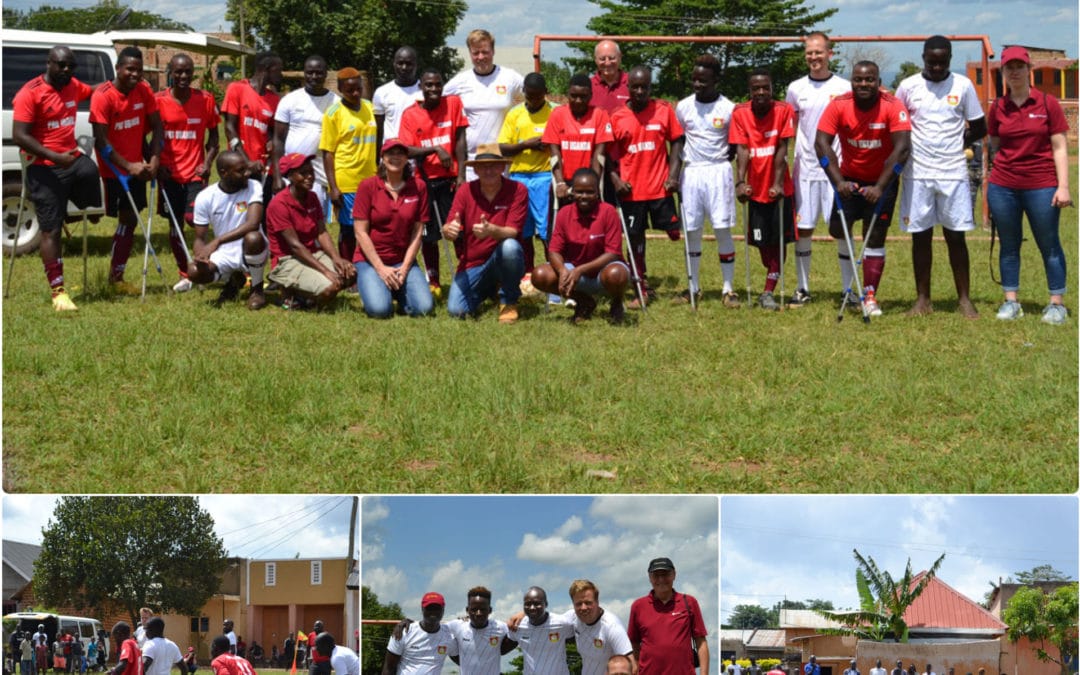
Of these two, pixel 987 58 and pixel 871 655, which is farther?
pixel 987 58

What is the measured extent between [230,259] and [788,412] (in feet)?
17.2

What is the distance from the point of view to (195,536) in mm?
6031

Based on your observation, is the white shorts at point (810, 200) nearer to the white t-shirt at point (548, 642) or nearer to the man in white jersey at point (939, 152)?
the man in white jersey at point (939, 152)

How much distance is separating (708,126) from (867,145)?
53.3 inches

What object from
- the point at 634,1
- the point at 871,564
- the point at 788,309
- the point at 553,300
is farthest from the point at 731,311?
the point at 634,1

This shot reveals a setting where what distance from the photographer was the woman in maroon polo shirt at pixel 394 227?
33.7 ft

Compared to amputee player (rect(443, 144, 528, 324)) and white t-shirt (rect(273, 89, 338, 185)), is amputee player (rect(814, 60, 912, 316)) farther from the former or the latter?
white t-shirt (rect(273, 89, 338, 185))

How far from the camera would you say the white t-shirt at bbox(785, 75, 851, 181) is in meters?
11.0

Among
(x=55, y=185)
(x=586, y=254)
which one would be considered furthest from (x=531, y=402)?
(x=55, y=185)

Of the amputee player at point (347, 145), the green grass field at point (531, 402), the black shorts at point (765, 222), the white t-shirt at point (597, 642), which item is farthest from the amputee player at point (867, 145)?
the white t-shirt at point (597, 642)

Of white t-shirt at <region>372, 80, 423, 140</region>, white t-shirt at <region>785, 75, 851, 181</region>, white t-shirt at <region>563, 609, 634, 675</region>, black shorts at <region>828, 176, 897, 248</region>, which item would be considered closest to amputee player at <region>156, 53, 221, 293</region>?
white t-shirt at <region>372, 80, 423, 140</region>

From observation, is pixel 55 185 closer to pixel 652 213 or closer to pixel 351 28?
pixel 652 213

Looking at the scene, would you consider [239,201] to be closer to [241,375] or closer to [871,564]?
[241,375]

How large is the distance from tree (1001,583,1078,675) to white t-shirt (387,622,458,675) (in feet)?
8.82
